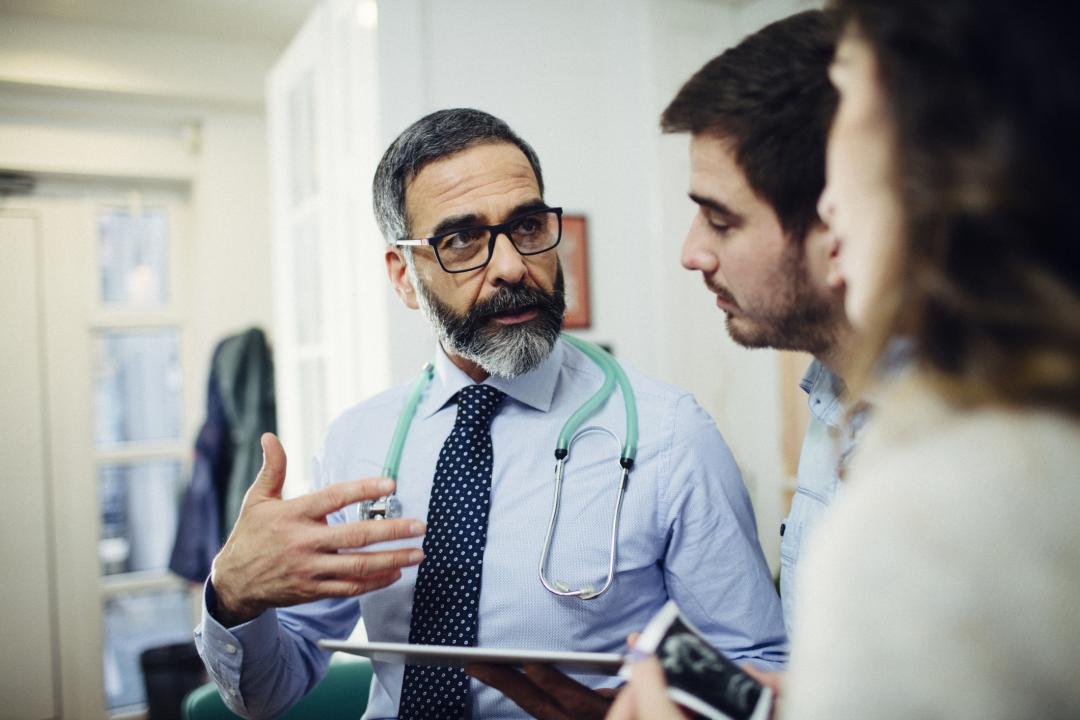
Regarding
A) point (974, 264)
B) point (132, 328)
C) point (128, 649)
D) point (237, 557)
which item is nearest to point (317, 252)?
point (132, 328)

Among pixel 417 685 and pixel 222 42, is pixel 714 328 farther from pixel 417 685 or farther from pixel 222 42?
pixel 222 42

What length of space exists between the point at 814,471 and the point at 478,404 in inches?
21.7

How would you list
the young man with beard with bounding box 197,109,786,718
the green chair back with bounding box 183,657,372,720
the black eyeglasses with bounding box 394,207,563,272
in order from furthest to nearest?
the green chair back with bounding box 183,657,372,720 → the black eyeglasses with bounding box 394,207,563,272 → the young man with beard with bounding box 197,109,786,718

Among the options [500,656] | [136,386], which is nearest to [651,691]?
[500,656]

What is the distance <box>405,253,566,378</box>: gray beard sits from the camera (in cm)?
125

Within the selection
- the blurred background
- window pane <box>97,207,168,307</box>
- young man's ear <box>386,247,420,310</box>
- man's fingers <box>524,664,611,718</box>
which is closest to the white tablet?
man's fingers <box>524,664,611,718</box>

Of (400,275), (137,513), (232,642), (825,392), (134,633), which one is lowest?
(134,633)

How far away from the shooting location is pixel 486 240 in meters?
1.30

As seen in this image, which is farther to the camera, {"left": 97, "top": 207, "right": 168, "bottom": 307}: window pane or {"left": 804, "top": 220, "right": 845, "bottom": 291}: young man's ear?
{"left": 97, "top": 207, "right": 168, "bottom": 307}: window pane

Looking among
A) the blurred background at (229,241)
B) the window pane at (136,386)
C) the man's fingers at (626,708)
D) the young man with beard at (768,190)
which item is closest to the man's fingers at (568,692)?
the young man with beard at (768,190)

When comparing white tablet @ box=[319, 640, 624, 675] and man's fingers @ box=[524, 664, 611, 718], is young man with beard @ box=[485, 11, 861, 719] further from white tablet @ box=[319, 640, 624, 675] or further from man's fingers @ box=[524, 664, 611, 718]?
white tablet @ box=[319, 640, 624, 675]

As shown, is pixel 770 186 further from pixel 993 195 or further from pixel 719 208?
pixel 993 195

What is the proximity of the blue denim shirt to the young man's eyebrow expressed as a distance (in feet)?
0.94

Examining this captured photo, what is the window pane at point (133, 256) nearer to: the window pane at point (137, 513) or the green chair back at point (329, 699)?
the window pane at point (137, 513)
